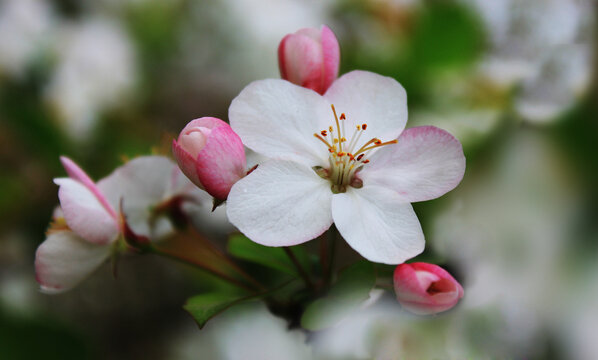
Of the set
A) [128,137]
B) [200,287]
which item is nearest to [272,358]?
[200,287]

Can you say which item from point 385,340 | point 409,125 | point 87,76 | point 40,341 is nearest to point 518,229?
point 409,125

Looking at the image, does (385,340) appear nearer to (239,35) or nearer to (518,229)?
(518,229)

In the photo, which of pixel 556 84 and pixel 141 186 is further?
pixel 556 84

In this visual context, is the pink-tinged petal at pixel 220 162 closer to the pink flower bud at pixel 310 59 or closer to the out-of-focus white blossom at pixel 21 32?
the pink flower bud at pixel 310 59

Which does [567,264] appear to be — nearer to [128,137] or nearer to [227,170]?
[227,170]

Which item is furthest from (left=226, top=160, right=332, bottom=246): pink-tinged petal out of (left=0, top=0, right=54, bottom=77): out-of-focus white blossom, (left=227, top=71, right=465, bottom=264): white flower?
(left=0, top=0, right=54, bottom=77): out-of-focus white blossom
